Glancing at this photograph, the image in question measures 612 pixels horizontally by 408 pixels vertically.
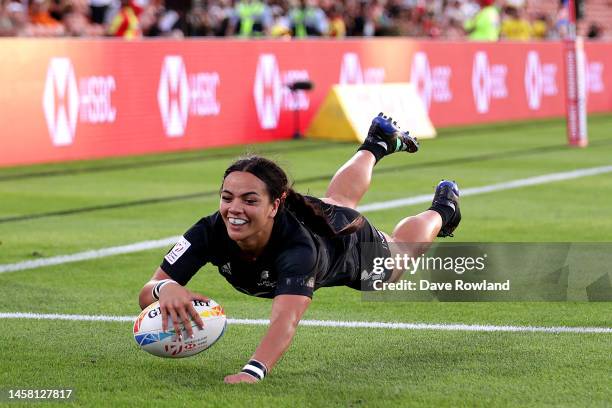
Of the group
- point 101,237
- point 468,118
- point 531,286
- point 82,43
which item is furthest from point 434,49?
point 531,286

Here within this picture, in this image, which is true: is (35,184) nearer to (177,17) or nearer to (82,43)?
(82,43)

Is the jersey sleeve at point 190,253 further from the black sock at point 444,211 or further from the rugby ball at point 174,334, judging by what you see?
the black sock at point 444,211

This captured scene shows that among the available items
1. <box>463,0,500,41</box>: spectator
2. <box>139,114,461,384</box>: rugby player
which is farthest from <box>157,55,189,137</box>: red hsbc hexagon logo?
<box>139,114,461,384</box>: rugby player

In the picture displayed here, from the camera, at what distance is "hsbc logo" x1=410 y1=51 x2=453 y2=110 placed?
2492cm

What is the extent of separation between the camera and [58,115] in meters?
17.8

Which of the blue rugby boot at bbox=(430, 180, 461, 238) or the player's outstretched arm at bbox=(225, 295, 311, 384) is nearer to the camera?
the player's outstretched arm at bbox=(225, 295, 311, 384)

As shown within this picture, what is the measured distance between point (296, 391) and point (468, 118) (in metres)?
20.8

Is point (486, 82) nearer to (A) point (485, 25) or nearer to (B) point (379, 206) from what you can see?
(A) point (485, 25)

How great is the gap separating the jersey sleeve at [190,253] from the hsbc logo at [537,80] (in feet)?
73.8

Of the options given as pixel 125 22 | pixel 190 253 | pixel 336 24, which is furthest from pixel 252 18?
pixel 190 253

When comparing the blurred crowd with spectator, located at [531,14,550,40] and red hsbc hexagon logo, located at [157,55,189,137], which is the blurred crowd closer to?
spectator, located at [531,14,550,40]

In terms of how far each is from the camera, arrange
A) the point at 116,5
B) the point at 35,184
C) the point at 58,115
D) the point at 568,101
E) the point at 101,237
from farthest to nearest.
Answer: the point at 116,5, the point at 568,101, the point at 58,115, the point at 35,184, the point at 101,237

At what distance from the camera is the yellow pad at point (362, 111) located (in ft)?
71.4

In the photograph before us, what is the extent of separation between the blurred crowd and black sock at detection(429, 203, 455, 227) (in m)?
13.6
